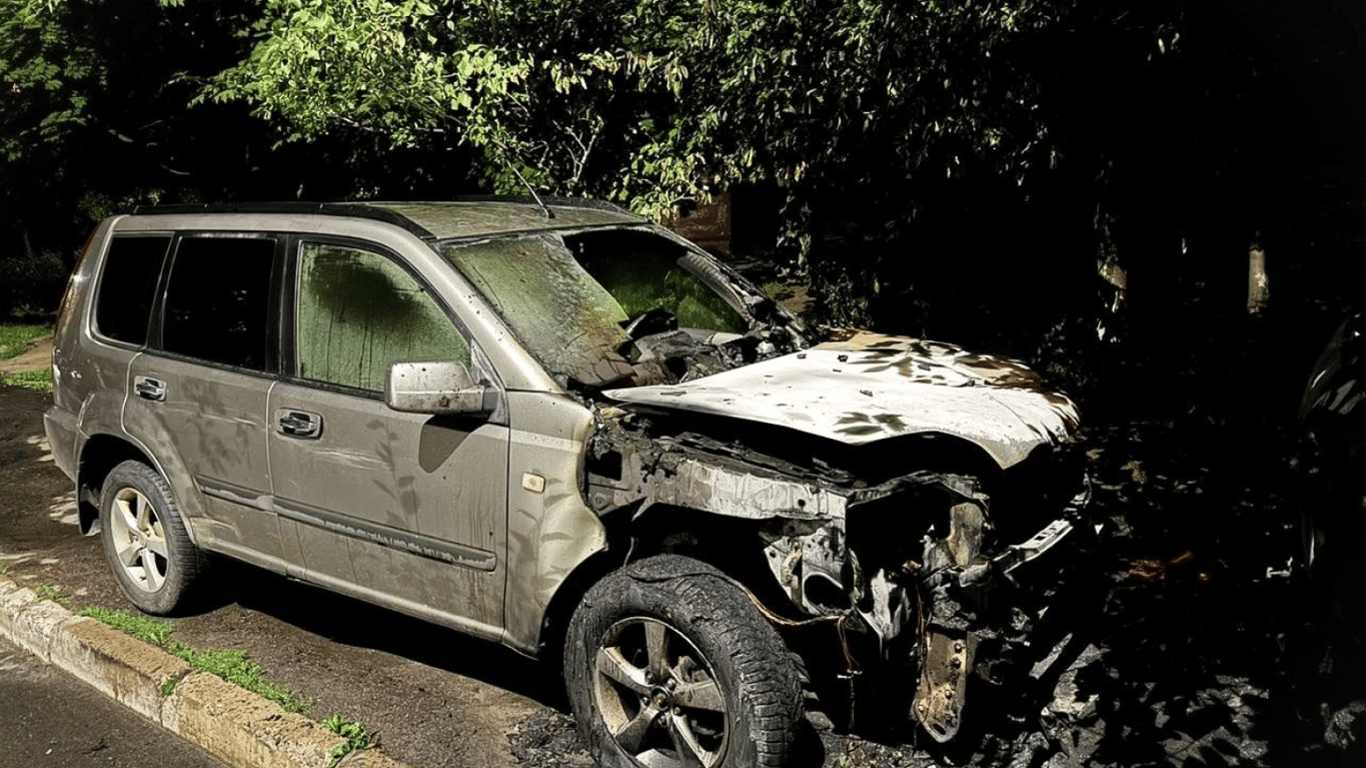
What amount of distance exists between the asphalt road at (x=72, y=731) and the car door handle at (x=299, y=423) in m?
Answer: 1.24

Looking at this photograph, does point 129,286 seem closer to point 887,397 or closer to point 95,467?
point 95,467

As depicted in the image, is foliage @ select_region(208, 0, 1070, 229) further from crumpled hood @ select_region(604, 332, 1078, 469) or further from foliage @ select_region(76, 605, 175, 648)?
foliage @ select_region(76, 605, 175, 648)

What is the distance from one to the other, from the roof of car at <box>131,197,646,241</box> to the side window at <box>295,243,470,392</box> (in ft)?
0.54

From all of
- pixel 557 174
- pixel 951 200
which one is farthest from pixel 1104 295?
pixel 557 174

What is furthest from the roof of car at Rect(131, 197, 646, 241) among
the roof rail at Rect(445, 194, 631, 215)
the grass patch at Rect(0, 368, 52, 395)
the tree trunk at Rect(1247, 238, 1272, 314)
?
the grass patch at Rect(0, 368, 52, 395)

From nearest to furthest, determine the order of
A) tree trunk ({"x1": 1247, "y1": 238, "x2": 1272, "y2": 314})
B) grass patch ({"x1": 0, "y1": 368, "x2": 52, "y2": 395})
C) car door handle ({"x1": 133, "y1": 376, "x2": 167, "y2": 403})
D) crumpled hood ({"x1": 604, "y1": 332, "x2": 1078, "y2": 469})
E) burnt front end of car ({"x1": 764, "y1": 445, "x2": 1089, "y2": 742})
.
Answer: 1. burnt front end of car ({"x1": 764, "y1": 445, "x2": 1089, "y2": 742})
2. crumpled hood ({"x1": 604, "y1": 332, "x2": 1078, "y2": 469})
3. car door handle ({"x1": 133, "y1": 376, "x2": 167, "y2": 403})
4. tree trunk ({"x1": 1247, "y1": 238, "x2": 1272, "y2": 314})
5. grass patch ({"x1": 0, "y1": 368, "x2": 52, "y2": 395})

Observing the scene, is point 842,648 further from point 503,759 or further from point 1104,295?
point 1104,295

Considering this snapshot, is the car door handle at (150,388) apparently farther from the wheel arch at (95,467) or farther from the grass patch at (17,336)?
the grass patch at (17,336)

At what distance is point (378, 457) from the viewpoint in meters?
4.22

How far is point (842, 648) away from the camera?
3508mm

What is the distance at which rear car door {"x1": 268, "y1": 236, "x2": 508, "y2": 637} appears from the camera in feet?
13.2

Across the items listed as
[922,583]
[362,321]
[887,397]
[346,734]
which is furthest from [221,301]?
[922,583]

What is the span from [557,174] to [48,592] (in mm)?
3840

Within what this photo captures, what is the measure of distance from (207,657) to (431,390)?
6.03 feet
